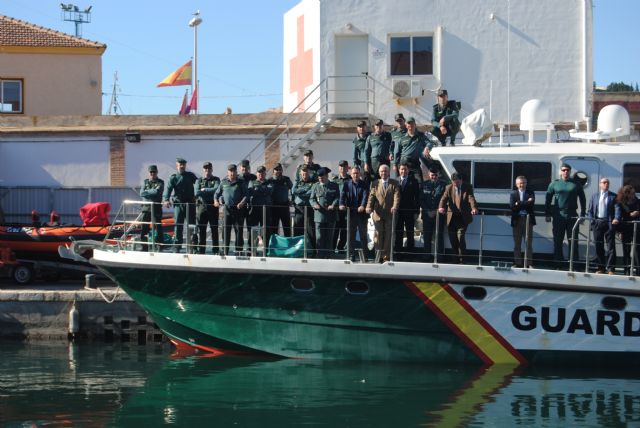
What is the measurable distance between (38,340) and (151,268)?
3.29m

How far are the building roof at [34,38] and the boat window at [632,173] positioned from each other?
1435 cm

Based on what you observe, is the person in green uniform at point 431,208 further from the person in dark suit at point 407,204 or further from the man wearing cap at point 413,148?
the man wearing cap at point 413,148

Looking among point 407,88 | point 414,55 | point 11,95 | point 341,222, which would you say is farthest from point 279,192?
point 11,95

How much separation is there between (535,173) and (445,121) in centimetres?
145

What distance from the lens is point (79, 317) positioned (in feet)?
49.6

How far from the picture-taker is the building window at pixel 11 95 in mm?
22547

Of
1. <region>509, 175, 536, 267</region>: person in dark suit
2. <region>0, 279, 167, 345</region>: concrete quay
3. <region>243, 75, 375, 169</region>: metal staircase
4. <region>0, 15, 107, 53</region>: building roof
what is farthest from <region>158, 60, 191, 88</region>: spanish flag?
<region>509, 175, 536, 267</region>: person in dark suit

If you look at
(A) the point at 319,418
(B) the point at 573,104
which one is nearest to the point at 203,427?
(A) the point at 319,418

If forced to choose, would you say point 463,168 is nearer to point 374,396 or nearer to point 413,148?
point 413,148

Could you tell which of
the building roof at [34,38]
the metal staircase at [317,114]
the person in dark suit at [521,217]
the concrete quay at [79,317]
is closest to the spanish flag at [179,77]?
the building roof at [34,38]

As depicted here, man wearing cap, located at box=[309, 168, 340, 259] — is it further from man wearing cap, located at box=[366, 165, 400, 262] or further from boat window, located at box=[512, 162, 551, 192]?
boat window, located at box=[512, 162, 551, 192]

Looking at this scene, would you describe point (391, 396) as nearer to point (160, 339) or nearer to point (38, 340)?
point (160, 339)

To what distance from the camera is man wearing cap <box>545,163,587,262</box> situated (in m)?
12.1

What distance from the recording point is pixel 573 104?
1825cm
